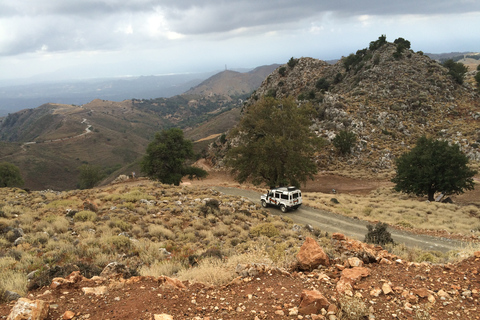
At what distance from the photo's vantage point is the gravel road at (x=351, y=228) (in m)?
13.0

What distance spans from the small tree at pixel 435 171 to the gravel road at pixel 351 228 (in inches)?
465

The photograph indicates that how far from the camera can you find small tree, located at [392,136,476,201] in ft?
77.6

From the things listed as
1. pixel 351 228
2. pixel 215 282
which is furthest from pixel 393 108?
pixel 215 282

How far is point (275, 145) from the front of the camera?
2328 centimetres

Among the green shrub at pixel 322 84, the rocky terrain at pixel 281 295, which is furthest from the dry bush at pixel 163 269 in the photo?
the green shrub at pixel 322 84

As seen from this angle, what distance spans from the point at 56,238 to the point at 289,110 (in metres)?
20.8

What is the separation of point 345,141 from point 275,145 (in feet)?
73.4

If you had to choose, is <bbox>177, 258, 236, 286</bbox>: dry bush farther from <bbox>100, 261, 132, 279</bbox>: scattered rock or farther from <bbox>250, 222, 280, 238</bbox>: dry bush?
<bbox>250, 222, 280, 238</bbox>: dry bush

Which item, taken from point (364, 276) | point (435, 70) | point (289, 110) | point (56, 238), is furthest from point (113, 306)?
point (435, 70)

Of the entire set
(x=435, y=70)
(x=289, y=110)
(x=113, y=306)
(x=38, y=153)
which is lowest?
(x=38, y=153)

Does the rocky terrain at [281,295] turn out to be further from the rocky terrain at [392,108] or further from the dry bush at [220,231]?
the rocky terrain at [392,108]

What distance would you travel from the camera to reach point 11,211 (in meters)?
13.6

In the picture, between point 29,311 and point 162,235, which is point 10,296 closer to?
point 29,311

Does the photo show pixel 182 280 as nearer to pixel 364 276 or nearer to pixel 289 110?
pixel 364 276
